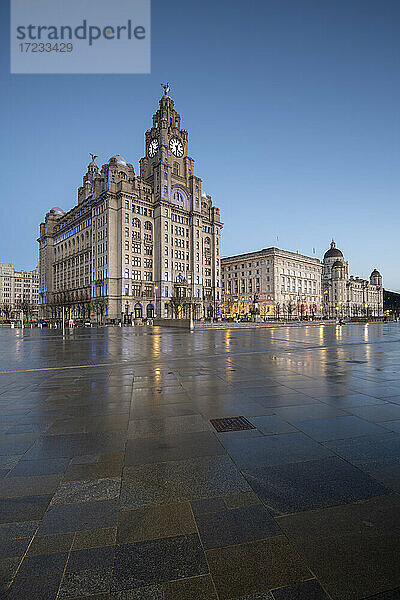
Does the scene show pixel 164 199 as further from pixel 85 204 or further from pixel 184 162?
pixel 85 204

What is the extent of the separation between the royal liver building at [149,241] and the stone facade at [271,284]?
26.7m

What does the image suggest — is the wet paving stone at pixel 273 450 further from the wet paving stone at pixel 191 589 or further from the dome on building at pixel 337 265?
the dome on building at pixel 337 265

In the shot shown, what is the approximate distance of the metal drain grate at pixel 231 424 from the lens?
204 inches

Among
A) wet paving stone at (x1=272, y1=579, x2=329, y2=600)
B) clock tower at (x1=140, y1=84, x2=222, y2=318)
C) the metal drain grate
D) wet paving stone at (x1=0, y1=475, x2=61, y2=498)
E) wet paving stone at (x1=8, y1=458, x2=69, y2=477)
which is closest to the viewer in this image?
wet paving stone at (x1=272, y1=579, x2=329, y2=600)

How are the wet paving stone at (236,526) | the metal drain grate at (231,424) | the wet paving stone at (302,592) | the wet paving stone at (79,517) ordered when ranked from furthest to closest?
the metal drain grate at (231,424)
the wet paving stone at (79,517)
the wet paving stone at (236,526)
the wet paving stone at (302,592)

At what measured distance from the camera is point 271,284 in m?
119

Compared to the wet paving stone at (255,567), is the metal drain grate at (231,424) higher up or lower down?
lower down

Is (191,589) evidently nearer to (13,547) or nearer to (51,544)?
(51,544)

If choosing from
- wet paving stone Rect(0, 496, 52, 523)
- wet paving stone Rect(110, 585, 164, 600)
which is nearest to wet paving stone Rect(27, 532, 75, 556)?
wet paving stone Rect(0, 496, 52, 523)

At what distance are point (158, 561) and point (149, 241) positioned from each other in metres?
88.4

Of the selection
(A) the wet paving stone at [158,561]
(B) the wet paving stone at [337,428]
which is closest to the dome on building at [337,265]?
(B) the wet paving stone at [337,428]

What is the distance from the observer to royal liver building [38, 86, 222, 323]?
8225 centimetres

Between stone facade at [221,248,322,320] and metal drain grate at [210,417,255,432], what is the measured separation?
107m

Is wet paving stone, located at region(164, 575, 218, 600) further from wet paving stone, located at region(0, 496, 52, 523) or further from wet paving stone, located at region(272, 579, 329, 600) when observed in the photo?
wet paving stone, located at region(0, 496, 52, 523)
